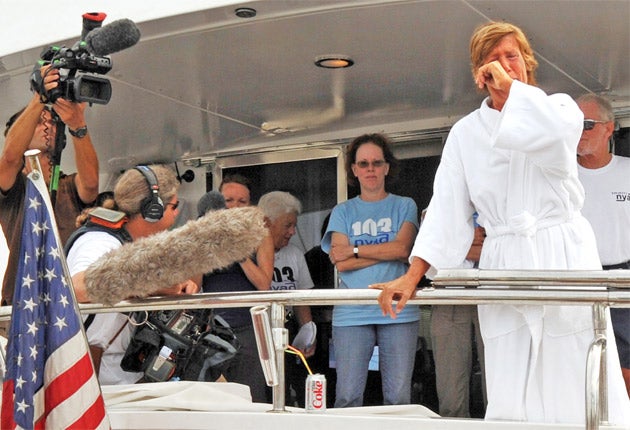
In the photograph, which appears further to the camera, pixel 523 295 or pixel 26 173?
pixel 26 173

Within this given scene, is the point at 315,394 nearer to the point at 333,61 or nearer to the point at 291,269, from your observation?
the point at 333,61

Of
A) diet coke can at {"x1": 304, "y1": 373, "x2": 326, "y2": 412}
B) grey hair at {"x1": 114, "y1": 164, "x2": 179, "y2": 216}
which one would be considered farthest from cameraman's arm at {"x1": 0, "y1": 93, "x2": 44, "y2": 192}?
diet coke can at {"x1": 304, "y1": 373, "x2": 326, "y2": 412}

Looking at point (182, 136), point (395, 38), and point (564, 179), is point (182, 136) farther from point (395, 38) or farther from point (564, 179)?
point (564, 179)

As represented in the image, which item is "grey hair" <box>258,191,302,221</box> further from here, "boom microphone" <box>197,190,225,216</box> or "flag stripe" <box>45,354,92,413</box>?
"flag stripe" <box>45,354,92,413</box>

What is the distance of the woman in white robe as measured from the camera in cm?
314

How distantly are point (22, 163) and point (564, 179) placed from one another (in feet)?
9.06

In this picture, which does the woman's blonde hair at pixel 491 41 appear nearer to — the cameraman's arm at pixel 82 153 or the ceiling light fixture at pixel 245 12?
the ceiling light fixture at pixel 245 12

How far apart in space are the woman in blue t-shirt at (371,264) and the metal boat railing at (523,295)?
110cm

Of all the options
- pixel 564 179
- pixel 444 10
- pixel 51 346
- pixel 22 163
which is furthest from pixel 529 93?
pixel 22 163

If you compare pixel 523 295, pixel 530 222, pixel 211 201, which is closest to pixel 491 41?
pixel 530 222

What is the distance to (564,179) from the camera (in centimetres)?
326

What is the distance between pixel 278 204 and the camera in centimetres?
580

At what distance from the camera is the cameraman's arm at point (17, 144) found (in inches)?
185

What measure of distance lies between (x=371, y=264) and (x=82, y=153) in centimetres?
146
